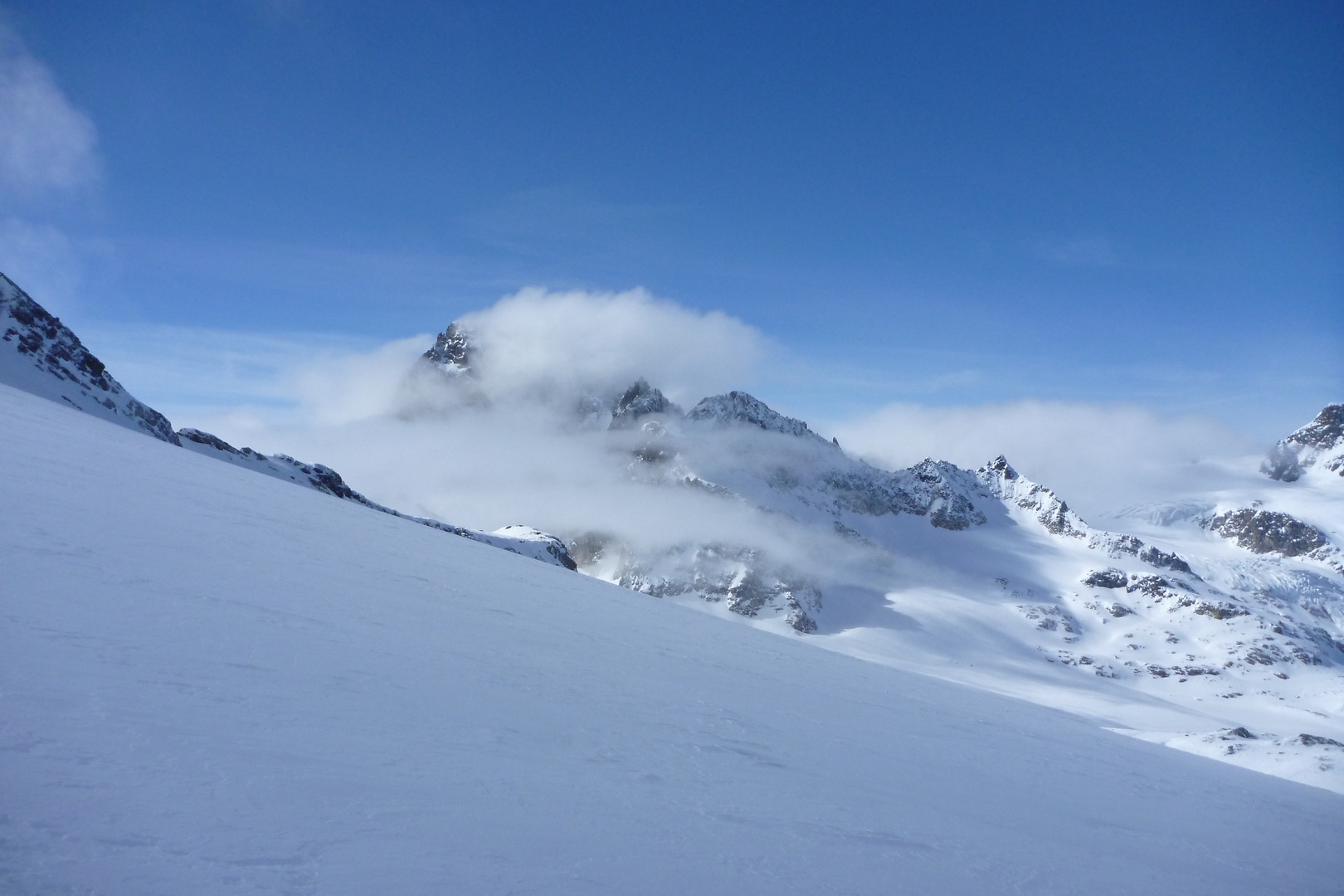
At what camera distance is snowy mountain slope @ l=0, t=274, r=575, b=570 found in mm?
76938

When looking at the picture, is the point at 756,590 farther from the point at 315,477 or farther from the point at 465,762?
the point at 465,762

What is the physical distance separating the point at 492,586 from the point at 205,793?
510 inches

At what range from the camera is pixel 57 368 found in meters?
83.4

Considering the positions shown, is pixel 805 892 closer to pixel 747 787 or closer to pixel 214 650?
pixel 747 787

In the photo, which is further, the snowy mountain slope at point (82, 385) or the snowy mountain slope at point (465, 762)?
the snowy mountain slope at point (82, 385)

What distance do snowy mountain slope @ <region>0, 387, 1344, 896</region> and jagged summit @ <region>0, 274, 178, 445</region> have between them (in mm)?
78150

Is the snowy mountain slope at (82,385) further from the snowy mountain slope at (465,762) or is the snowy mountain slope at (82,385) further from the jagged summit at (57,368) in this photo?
the snowy mountain slope at (465,762)

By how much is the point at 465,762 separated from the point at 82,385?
104 m

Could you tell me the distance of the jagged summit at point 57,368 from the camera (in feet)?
251

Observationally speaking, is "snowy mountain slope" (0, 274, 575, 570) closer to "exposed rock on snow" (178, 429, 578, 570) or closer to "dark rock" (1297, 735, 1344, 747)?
"exposed rock on snow" (178, 429, 578, 570)

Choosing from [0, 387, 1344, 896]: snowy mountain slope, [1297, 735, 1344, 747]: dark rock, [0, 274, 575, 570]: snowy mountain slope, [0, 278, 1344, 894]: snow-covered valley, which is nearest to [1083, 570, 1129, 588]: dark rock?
[1297, 735, 1344, 747]: dark rock

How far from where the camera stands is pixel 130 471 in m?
19.8

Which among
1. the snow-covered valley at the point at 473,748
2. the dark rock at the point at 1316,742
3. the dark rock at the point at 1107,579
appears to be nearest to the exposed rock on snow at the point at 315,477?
the snow-covered valley at the point at 473,748

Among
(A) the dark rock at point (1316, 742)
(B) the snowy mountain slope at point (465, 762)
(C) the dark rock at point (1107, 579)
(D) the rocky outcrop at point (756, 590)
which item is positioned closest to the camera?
(B) the snowy mountain slope at point (465, 762)
